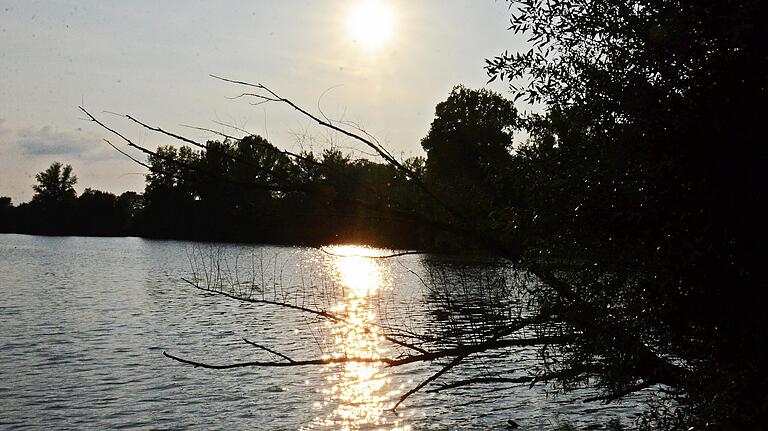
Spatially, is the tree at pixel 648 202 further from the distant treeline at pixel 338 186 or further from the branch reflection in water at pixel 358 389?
the branch reflection in water at pixel 358 389

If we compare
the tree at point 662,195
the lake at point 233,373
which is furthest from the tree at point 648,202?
the lake at point 233,373

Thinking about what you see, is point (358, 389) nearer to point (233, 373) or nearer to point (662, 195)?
point (233, 373)

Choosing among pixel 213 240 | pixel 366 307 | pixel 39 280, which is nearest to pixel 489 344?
pixel 366 307

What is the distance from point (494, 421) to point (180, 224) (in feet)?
505

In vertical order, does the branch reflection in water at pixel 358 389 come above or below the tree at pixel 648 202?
below

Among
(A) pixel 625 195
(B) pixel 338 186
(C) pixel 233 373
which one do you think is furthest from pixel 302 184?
(C) pixel 233 373

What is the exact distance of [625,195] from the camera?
27.8 feet

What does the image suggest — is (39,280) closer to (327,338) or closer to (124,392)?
(327,338)

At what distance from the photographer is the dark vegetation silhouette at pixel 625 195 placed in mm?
7953

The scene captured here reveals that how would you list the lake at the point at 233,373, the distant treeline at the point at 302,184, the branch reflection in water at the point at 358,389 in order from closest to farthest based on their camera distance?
the distant treeline at the point at 302,184 → the branch reflection in water at the point at 358,389 → the lake at the point at 233,373

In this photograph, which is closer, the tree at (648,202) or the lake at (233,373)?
the tree at (648,202)

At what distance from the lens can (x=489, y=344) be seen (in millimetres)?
9047

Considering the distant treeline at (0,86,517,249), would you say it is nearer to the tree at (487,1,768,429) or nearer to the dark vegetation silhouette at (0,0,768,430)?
the dark vegetation silhouette at (0,0,768,430)

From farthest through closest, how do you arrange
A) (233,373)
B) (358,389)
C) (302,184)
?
(233,373) < (358,389) < (302,184)
